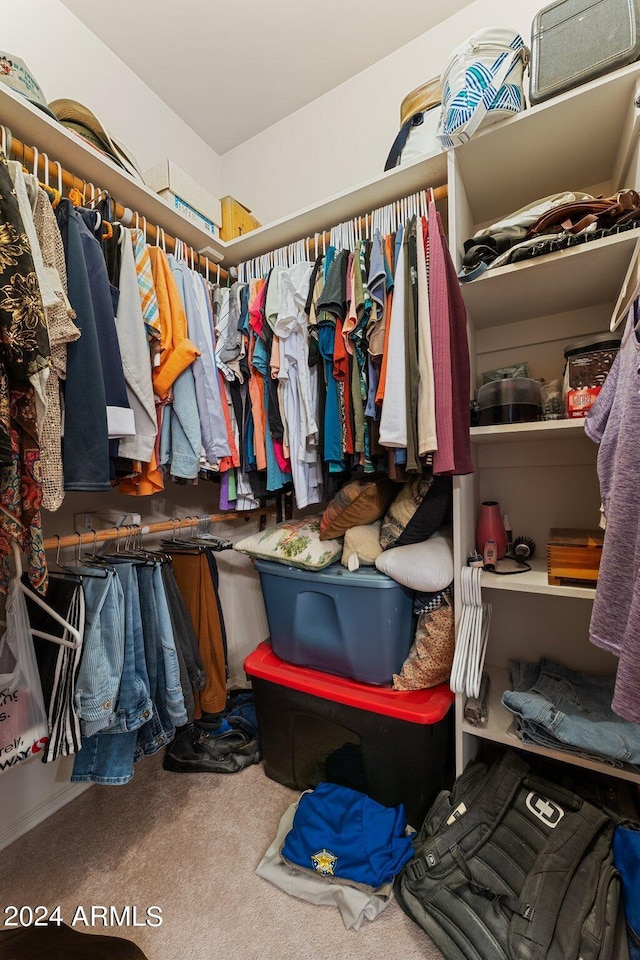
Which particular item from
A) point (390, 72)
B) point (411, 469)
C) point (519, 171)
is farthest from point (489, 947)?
point (390, 72)

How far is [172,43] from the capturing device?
1.58m

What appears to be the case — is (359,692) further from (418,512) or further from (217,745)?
(217,745)

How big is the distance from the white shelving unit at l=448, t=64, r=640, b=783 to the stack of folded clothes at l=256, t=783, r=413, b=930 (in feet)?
1.01

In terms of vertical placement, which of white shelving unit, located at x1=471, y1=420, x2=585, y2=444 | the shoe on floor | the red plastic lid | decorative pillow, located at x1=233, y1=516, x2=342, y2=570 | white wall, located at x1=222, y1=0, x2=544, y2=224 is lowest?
the shoe on floor

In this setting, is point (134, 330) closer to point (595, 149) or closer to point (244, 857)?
point (595, 149)

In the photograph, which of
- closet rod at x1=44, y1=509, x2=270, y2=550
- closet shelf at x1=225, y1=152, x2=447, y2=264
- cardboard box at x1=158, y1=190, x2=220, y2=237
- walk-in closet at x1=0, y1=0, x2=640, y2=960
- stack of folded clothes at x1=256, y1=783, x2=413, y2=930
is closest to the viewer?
→ walk-in closet at x1=0, y1=0, x2=640, y2=960

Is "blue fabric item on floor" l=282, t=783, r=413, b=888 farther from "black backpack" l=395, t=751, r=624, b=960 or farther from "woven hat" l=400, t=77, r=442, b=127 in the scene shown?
"woven hat" l=400, t=77, r=442, b=127

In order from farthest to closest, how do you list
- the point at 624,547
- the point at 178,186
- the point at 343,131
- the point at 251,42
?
the point at 343,131, the point at 251,42, the point at 178,186, the point at 624,547

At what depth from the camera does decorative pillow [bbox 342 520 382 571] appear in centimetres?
124

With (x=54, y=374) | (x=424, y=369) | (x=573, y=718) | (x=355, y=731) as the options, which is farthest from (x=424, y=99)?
(x=355, y=731)

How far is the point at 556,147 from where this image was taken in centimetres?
113

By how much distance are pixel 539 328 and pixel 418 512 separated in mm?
786

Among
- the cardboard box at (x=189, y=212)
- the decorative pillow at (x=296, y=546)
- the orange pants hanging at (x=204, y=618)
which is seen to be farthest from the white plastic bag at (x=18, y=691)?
the cardboard box at (x=189, y=212)

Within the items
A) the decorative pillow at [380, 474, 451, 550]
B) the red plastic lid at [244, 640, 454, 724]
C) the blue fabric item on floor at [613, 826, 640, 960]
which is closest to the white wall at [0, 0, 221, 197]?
the decorative pillow at [380, 474, 451, 550]
